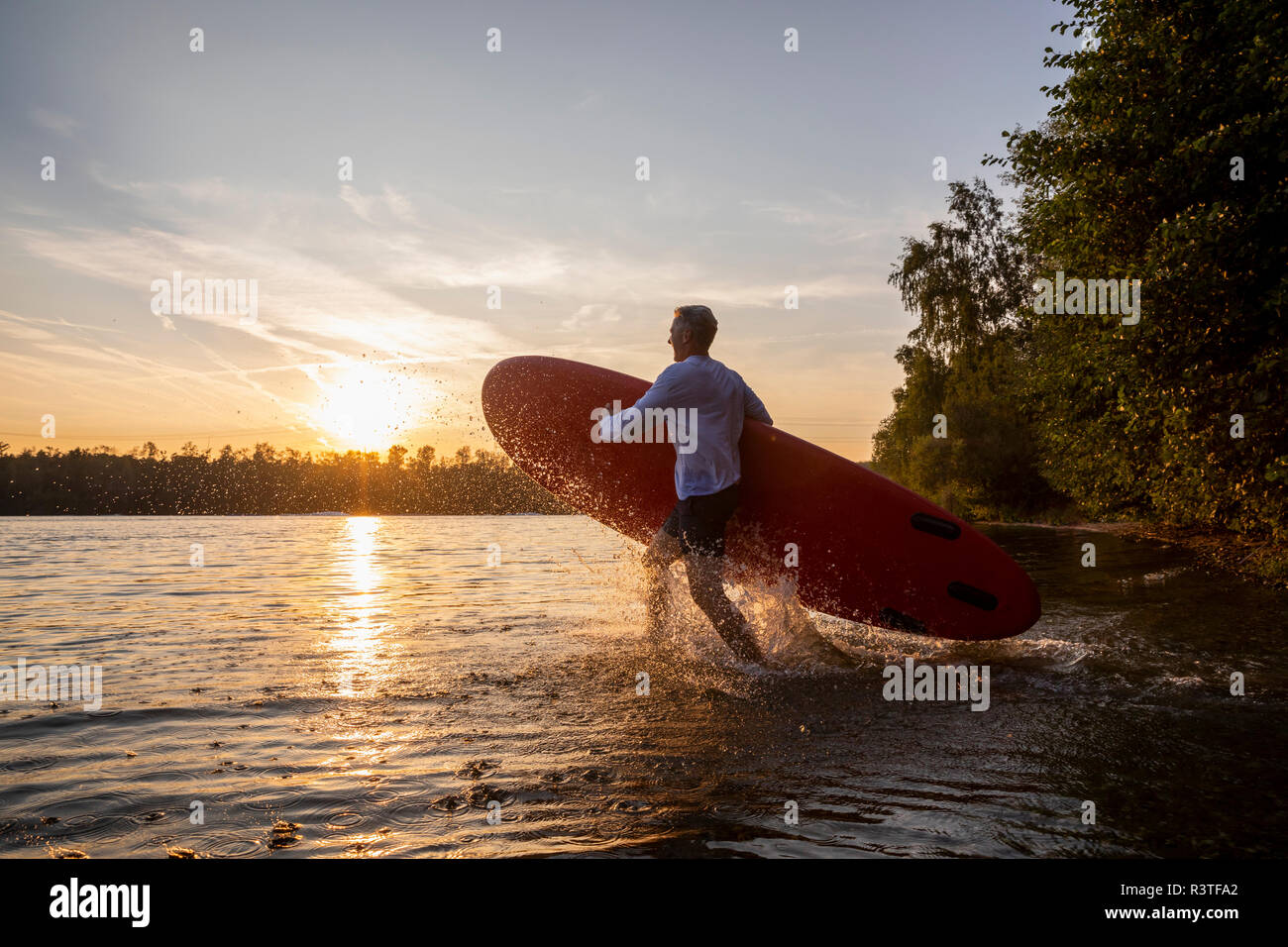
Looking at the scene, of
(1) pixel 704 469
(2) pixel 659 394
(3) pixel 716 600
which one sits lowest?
(3) pixel 716 600

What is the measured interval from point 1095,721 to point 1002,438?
33563mm

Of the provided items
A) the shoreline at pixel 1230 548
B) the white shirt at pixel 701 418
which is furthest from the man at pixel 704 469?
the shoreline at pixel 1230 548

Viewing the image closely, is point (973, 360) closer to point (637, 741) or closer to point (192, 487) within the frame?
point (637, 741)

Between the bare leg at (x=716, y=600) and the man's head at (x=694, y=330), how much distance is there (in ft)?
4.51

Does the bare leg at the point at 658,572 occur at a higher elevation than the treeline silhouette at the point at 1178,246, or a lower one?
lower

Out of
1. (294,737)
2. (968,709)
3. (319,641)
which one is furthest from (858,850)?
(319,641)

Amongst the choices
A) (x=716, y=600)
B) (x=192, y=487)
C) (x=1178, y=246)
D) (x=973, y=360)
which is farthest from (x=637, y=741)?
(x=192, y=487)

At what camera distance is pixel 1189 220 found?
793 centimetres

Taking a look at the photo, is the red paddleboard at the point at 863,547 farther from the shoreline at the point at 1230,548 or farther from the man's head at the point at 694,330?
the shoreline at the point at 1230,548

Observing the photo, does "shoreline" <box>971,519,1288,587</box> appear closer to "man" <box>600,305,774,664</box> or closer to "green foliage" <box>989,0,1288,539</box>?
"green foliage" <box>989,0,1288,539</box>

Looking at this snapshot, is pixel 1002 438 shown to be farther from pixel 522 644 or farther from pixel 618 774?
pixel 618 774

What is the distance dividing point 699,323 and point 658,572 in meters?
1.72

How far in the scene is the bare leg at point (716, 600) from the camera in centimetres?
518

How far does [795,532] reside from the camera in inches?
235
